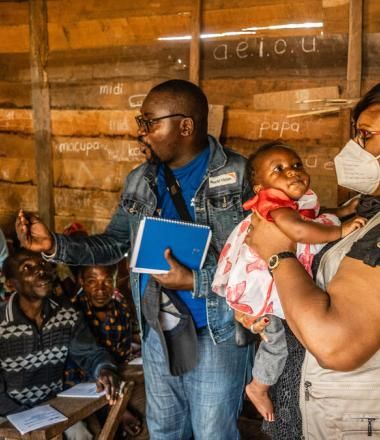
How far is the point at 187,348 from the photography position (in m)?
2.92

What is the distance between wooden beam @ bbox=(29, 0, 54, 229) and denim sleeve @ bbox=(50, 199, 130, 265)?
259 centimetres

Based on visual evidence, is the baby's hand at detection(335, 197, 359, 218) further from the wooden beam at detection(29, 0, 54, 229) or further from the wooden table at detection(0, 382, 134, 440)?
the wooden beam at detection(29, 0, 54, 229)

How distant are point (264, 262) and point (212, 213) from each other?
64cm

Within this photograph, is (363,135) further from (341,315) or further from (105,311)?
(105,311)

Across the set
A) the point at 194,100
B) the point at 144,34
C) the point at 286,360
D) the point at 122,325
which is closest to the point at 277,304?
the point at 286,360

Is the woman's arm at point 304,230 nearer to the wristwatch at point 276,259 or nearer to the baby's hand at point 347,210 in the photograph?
the wristwatch at point 276,259

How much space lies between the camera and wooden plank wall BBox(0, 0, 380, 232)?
14.6 ft

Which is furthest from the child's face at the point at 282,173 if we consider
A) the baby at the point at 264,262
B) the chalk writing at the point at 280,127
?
the chalk writing at the point at 280,127

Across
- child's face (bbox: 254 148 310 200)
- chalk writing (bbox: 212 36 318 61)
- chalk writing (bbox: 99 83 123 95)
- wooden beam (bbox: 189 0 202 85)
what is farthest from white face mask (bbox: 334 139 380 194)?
chalk writing (bbox: 99 83 123 95)

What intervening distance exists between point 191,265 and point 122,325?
1878 mm

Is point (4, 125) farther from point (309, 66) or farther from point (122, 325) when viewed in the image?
point (309, 66)

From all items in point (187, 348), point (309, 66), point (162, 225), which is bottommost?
point (187, 348)

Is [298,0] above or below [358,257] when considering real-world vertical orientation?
above

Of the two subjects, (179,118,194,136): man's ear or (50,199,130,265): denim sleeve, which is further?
(50,199,130,265): denim sleeve
